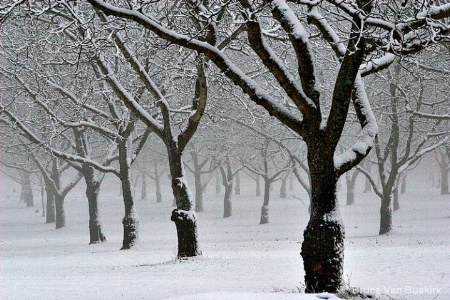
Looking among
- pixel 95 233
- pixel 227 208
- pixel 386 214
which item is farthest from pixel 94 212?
pixel 227 208

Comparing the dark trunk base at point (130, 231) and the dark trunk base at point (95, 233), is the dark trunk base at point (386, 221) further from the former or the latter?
the dark trunk base at point (95, 233)

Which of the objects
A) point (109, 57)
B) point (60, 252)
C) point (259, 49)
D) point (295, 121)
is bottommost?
point (60, 252)

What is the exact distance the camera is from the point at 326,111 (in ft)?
76.5

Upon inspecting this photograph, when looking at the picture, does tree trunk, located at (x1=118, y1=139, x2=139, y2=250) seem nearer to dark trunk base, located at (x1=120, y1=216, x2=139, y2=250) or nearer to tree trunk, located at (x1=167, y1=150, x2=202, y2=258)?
dark trunk base, located at (x1=120, y1=216, x2=139, y2=250)

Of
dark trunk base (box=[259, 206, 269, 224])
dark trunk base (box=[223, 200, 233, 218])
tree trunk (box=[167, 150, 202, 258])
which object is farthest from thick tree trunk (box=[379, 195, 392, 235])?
dark trunk base (box=[223, 200, 233, 218])

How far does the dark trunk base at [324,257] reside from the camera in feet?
26.3

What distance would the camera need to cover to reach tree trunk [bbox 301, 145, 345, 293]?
316 inches

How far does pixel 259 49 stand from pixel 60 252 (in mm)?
14236

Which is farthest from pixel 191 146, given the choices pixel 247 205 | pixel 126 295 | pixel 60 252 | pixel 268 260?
pixel 126 295

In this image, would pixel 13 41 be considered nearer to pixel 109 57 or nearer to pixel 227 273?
pixel 109 57

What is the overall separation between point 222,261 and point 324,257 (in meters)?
5.55

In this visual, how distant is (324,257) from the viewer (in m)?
8.05

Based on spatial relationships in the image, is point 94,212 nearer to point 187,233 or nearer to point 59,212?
point 187,233

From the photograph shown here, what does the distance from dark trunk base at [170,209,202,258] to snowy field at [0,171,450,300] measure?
1.48 ft
